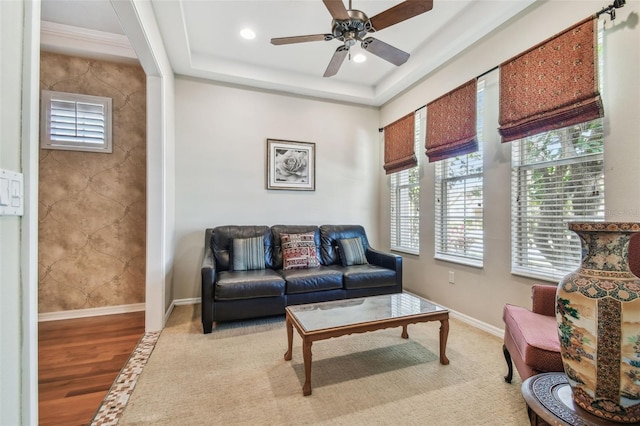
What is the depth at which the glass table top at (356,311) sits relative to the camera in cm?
194

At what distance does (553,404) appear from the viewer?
3.54ft

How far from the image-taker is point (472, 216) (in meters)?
2.93

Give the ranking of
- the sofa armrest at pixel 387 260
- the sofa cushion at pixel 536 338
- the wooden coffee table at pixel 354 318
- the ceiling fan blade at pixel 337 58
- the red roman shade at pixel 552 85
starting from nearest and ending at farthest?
the sofa cushion at pixel 536 338 → the wooden coffee table at pixel 354 318 → the red roman shade at pixel 552 85 → the ceiling fan blade at pixel 337 58 → the sofa armrest at pixel 387 260

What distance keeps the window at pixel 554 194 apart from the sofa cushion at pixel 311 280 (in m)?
1.66

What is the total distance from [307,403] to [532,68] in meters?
2.94

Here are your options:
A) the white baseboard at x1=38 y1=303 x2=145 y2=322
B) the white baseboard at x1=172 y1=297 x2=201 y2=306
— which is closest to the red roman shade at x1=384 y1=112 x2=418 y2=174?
the white baseboard at x1=172 y1=297 x2=201 y2=306

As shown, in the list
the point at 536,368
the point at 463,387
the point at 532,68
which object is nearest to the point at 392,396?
the point at 463,387

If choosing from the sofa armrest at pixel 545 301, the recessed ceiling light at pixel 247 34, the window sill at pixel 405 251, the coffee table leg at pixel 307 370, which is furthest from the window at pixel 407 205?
the coffee table leg at pixel 307 370

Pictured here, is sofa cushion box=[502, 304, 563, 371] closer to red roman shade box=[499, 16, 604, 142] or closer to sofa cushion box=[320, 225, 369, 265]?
red roman shade box=[499, 16, 604, 142]

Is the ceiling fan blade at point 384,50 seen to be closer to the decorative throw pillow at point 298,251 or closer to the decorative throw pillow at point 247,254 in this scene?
the decorative throw pillow at point 298,251

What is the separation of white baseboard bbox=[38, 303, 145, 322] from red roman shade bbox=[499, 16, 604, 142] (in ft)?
13.8

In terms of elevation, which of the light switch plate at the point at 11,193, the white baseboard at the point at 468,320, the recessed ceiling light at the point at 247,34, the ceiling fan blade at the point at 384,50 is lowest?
the white baseboard at the point at 468,320

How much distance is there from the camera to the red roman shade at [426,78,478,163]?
2.81 meters

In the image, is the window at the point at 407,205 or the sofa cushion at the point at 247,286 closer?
the sofa cushion at the point at 247,286
